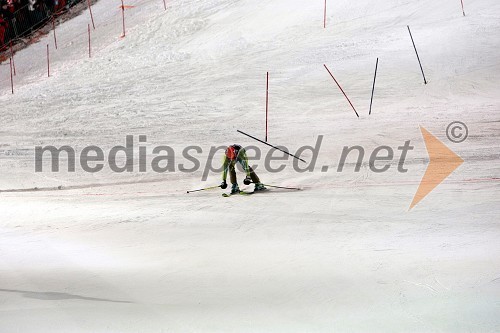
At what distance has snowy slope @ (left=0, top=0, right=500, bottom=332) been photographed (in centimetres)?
732

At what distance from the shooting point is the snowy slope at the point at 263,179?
7.32 metres

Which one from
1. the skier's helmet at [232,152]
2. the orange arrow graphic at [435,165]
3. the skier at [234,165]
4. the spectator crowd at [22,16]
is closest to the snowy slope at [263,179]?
the orange arrow graphic at [435,165]

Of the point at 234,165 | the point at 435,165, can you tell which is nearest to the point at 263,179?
the point at 234,165

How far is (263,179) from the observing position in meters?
13.7

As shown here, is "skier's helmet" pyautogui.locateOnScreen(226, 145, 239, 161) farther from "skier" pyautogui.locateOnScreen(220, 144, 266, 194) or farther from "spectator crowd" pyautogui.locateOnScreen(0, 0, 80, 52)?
"spectator crowd" pyautogui.locateOnScreen(0, 0, 80, 52)

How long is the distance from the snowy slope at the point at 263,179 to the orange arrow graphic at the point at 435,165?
0.18 metres

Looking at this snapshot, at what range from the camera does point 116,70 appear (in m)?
21.5

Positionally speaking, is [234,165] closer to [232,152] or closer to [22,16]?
[232,152]

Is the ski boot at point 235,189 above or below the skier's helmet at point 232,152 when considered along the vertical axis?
below

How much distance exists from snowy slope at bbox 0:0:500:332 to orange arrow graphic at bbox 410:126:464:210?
18 centimetres

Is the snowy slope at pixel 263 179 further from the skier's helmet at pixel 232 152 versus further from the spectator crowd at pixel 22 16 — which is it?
the spectator crowd at pixel 22 16

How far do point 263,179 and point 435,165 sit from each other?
3.37 meters

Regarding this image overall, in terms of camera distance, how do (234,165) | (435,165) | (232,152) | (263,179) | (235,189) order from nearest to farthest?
(232,152) → (234,165) → (235,189) → (435,165) → (263,179)

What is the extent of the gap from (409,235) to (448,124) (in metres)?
6.90
